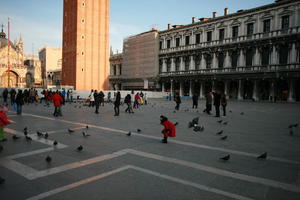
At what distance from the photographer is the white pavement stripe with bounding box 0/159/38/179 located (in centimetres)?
461

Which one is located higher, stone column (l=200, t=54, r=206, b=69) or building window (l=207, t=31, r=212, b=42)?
building window (l=207, t=31, r=212, b=42)

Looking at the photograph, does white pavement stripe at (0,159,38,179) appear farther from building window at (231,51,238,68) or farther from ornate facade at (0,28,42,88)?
ornate facade at (0,28,42,88)

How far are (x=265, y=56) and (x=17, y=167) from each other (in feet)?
120

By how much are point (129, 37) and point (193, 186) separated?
176 ft

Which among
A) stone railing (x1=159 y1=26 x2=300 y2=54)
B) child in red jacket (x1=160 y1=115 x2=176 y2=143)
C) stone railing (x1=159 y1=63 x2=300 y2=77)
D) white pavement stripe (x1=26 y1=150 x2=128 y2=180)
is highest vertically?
stone railing (x1=159 y1=26 x2=300 y2=54)

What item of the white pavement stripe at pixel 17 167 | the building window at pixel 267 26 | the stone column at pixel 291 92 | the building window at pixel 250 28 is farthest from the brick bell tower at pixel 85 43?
the white pavement stripe at pixel 17 167

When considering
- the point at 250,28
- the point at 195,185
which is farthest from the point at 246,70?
the point at 195,185

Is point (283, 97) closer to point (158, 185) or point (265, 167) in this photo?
point (265, 167)

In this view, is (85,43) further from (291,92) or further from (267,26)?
(291,92)

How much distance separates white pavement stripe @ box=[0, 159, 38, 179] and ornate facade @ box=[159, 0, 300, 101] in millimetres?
33937

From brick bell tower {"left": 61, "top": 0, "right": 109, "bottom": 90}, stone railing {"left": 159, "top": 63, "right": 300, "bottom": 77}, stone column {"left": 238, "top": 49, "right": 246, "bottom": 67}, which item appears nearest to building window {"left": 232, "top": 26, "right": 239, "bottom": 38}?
stone column {"left": 238, "top": 49, "right": 246, "bottom": 67}

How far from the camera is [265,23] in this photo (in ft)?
112

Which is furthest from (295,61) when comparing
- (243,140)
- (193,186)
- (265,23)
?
(193,186)

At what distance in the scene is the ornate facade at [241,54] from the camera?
31.4 m
